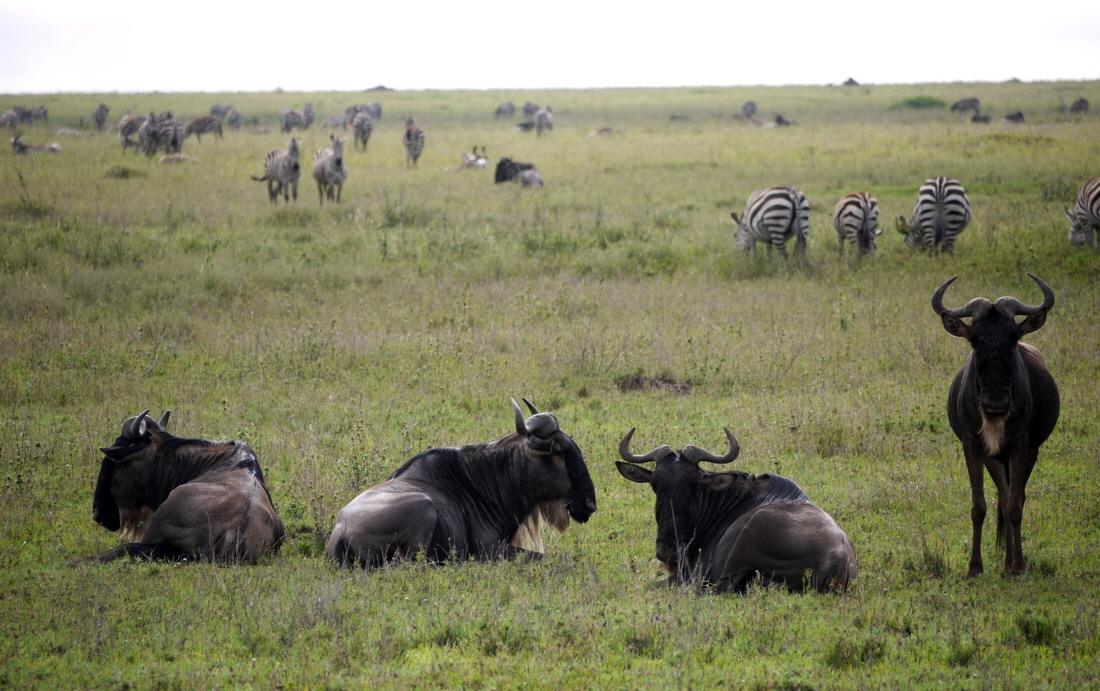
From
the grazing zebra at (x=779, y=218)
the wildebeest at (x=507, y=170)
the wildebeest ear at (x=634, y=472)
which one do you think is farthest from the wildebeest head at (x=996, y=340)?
the wildebeest at (x=507, y=170)

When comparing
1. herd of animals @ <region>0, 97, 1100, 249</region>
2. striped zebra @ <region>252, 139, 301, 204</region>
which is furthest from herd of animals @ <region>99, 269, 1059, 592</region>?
striped zebra @ <region>252, 139, 301, 204</region>

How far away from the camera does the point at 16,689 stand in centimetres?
407

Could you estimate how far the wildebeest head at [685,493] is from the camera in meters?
5.75

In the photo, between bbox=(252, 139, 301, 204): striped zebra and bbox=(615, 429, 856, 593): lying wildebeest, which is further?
bbox=(252, 139, 301, 204): striped zebra

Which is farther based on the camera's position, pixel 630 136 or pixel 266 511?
pixel 630 136

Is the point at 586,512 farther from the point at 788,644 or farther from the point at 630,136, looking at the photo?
the point at 630,136

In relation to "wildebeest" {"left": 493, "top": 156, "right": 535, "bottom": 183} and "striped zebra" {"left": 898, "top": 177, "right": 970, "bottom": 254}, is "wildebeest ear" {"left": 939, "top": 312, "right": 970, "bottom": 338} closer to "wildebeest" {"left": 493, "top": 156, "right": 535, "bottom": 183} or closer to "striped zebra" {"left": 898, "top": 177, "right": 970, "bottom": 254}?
"striped zebra" {"left": 898, "top": 177, "right": 970, "bottom": 254}

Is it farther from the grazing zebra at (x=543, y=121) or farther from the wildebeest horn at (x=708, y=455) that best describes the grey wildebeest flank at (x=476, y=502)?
the grazing zebra at (x=543, y=121)

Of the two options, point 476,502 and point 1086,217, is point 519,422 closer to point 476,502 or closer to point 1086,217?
point 476,502

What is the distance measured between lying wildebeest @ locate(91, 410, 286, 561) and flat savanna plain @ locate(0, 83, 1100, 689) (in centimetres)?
21

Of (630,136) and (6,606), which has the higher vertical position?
(630,136)

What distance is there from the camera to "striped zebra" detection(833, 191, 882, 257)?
51.6 feet

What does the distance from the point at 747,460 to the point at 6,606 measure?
529 centimetres

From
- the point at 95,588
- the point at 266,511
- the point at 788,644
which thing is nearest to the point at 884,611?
the point at 788,644
